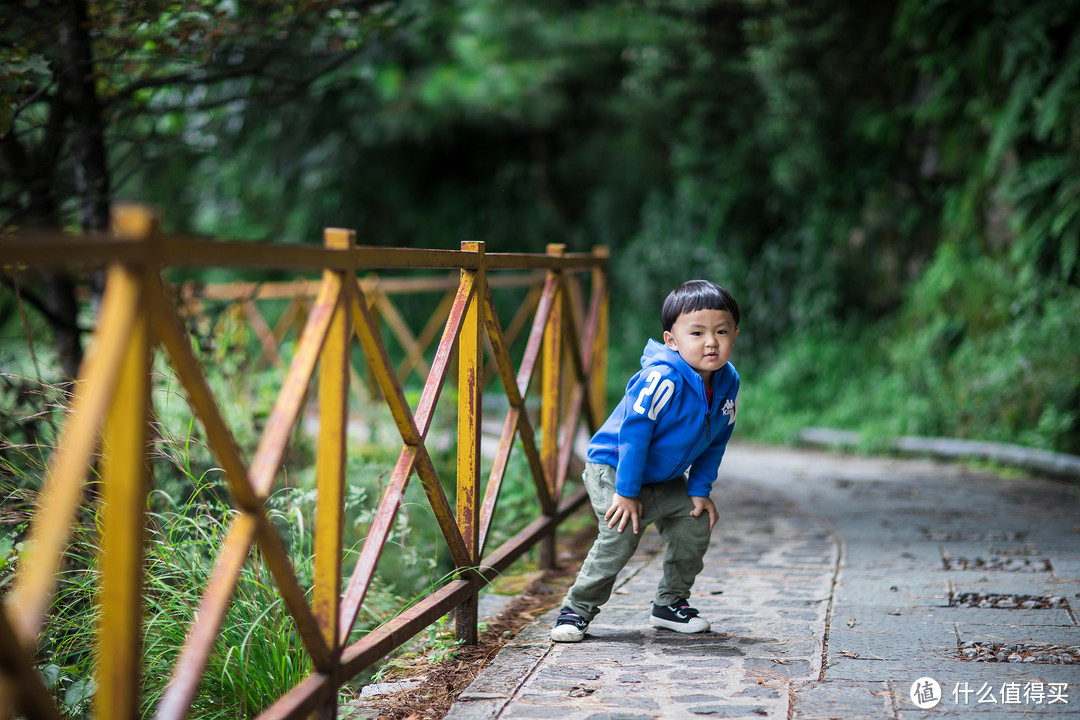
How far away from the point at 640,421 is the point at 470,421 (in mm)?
541

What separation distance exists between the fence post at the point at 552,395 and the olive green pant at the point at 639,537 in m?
0.85

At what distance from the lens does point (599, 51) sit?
1021 cm

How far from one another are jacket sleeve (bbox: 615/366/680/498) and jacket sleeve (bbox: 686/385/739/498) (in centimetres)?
24

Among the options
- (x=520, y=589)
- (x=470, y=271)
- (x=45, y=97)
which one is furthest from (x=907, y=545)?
(x=45, y=97)

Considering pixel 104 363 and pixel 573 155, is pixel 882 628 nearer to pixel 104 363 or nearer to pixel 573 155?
pixel 104 363

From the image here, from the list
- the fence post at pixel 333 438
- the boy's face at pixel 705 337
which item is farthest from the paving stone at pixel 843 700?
the fence post at pixel 333 438

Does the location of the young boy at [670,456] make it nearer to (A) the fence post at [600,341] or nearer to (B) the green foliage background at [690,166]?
(B) the green foliage background at [690,166]

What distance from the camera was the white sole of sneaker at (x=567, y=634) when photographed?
311 centimetres

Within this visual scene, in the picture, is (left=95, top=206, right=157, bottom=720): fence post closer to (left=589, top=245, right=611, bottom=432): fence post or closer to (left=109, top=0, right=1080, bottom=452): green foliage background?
(left=589, top=245, right=611, bottom=432): fence post

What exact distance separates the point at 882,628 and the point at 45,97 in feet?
13.5

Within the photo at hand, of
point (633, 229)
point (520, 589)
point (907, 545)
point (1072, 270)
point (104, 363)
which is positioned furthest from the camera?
point (633, 229)

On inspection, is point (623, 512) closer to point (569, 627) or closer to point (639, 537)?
point (639, 537)

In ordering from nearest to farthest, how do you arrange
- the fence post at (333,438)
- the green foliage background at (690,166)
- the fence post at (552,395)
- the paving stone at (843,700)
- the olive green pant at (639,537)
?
the fence post at (333,438)
the paving stone at (843,700)
the olive green pant at (639,537)
the fence post at (552,395)
the green foliage background at (690,166)

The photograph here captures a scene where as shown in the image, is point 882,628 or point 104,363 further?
point 882,628
